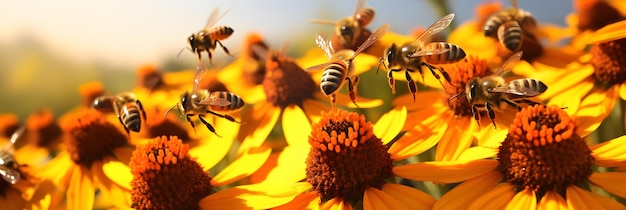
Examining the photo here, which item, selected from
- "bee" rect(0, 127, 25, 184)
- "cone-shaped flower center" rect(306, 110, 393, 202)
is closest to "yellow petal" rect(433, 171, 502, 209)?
"cone-shaped flower center" rect(306, 110, 393, 202)

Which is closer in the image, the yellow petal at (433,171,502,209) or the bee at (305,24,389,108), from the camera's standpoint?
the yellow petal at (433,171,502,209)

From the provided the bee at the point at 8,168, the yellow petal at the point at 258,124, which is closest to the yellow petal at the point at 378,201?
the yellow petal at the point at 258,124

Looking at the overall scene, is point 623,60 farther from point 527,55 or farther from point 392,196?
point 392,196

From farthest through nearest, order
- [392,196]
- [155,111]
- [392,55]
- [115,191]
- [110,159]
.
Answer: [155,111] < [110,159] < [115,191] < [392,55] < [392,196]

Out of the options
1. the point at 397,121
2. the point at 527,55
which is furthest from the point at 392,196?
the point at 527,55

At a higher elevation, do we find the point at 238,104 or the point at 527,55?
the point at 238,104

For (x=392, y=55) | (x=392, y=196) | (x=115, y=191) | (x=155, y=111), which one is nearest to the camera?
(x=392, y=196)

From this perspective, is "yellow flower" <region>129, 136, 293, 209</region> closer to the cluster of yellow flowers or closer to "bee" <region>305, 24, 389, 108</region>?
the cluster of yellow flowers
